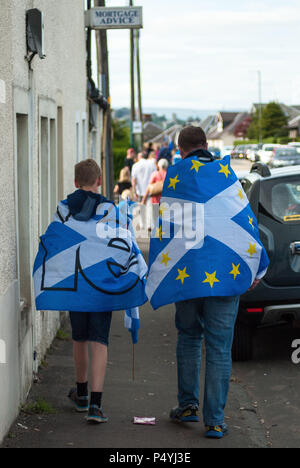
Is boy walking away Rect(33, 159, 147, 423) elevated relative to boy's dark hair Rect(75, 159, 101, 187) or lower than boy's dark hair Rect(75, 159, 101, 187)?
lower

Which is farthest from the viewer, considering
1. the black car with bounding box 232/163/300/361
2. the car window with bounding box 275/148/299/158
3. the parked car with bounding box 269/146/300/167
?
the car window with bounding box 275/148/299/158

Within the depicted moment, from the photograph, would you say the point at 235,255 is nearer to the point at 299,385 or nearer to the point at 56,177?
the point at 299,385

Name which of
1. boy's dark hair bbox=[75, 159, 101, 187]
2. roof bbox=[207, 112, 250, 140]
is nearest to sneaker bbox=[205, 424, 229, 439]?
boy's dark hair bbox=[75, 159, 101, 187]

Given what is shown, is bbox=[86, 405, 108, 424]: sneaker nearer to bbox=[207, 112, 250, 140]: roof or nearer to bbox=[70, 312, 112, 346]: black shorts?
bbox=[70, 312, 112, 346]: black shorts

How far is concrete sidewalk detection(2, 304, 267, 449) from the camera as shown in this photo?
226 inches

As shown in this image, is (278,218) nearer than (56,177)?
Yes

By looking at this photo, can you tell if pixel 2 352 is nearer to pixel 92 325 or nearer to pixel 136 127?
pixel 92 325

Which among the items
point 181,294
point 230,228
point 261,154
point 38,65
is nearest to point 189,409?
point 181,294

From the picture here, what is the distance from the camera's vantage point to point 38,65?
25.5 ft

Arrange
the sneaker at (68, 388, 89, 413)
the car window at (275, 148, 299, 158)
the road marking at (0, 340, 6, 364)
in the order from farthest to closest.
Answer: the car window at (275, 148, 299, 158), the sneaker at (68, 388, 89, 413), the road marking at (0, 340, 6, 364)

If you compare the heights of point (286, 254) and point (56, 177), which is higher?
point (56, 177)

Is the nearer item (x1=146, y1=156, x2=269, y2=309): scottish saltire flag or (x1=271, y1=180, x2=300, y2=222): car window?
(x1=146, y1=156, x2=269, y2=309): scottish saltire flag

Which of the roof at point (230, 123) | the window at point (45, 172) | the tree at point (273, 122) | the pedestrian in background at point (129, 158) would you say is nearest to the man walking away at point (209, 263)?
the window at point (45, 172)
